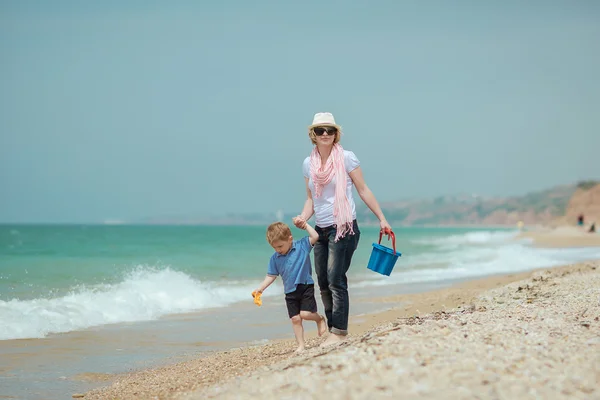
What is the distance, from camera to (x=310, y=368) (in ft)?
14.4

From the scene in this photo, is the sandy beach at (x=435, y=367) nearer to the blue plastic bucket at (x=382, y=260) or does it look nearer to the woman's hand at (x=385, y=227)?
the blue plastic bucket at (x=382, y=260)

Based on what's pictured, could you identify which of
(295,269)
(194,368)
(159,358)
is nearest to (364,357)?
(295,269)

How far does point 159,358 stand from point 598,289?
17.3ft

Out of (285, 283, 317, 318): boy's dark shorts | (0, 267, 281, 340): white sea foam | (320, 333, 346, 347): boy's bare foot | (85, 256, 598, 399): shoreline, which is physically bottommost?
(0, 267, 281, 340): white sea foam

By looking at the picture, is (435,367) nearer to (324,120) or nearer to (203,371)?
(203,371)

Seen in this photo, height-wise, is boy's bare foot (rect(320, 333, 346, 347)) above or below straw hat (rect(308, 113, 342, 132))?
below

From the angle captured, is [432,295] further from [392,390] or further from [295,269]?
[392,390]

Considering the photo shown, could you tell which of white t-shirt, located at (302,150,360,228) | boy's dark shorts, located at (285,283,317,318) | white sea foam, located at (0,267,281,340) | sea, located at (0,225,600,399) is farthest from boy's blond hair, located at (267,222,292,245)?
white sea foam, located at (0,267,281,340)

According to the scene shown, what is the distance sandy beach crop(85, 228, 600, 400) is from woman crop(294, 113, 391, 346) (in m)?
A: 0.72

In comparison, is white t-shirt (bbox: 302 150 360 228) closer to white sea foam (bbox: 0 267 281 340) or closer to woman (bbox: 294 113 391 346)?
woman (bbox: 294 113 391 346)

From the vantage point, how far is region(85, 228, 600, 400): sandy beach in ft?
12.8

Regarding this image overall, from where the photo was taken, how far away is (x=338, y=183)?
5906 millimetres

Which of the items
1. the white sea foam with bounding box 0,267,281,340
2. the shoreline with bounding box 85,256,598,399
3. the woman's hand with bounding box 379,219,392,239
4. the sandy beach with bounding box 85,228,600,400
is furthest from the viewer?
the white sea foam with bounding box 0,267,281,340

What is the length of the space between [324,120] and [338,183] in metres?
0.60
